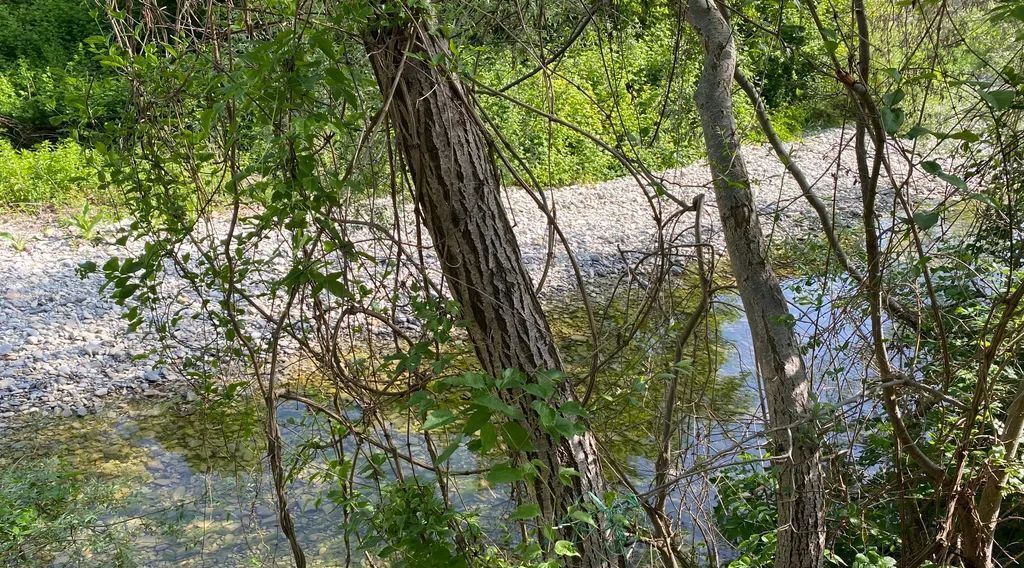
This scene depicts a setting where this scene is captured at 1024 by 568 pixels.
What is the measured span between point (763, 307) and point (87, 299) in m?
6.29

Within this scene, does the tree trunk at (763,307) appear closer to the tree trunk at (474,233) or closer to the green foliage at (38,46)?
the tree trunk at (474,233)

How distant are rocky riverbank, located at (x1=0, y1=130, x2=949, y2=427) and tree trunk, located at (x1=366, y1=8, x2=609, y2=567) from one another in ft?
6.63

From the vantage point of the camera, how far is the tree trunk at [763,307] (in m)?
2.66

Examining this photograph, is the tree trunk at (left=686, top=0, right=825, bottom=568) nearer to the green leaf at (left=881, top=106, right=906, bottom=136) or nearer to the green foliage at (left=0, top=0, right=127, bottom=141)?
the green leaf at (left=881, top=106, right=906, bottom=136)

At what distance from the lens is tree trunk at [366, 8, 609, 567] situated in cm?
179

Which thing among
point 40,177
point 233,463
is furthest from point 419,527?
point 40,177

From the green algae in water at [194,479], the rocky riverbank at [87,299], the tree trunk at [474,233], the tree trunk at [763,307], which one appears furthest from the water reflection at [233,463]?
the tree trunk at [474,233]

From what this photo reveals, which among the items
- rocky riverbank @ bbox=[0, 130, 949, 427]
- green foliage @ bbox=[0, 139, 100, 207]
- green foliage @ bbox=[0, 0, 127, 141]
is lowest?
rocky riverbank @ bbox=[0, 130, 949, 427]

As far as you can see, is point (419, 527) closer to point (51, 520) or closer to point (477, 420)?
point (477, 420)

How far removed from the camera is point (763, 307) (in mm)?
2773

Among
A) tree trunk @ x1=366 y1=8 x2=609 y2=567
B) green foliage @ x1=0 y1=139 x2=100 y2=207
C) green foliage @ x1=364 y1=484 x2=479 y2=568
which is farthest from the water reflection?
green foliage @ x1=0 y1=139 x2=100 y2=207

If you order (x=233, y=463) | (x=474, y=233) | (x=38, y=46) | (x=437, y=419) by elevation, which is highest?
(x=38, y=46)

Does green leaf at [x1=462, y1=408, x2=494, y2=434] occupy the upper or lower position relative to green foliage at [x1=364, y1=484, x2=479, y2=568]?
upper

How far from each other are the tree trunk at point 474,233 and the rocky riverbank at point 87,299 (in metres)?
2.02
